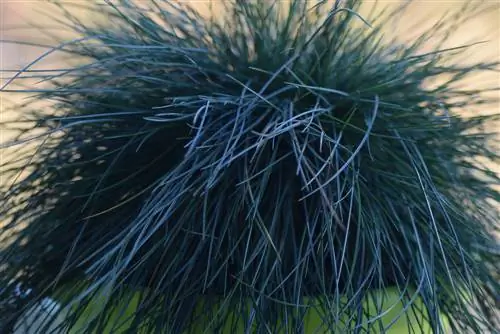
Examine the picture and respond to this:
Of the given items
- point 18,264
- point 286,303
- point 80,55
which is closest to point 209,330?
point 286,303

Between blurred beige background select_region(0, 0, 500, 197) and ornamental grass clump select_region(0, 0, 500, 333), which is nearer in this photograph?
ornamental grass clump select_region(0, 0, 500, 333)

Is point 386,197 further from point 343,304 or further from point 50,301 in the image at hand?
point 50,301

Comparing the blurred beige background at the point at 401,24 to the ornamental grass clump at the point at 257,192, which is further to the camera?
the blurred beige background at the point at 401,24

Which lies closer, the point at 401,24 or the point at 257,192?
the point at 257,192

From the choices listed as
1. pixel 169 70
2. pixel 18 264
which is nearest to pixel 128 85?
pixel 169 70

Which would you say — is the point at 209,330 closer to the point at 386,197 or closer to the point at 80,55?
the point at 386,197

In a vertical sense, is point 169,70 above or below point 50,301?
above

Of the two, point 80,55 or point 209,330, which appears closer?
point 209,330
